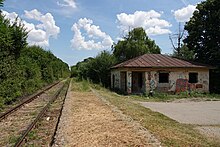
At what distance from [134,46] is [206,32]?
15.5 m

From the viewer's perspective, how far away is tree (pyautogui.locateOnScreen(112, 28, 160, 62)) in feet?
147

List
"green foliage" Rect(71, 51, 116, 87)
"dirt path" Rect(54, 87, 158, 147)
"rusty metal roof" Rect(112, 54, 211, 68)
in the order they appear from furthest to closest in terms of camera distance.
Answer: "green foliage" Rect(71, 51, 116, 87)
"rusty metal roof" Rect(112, 54, 211, 68)
"dirt path" Rect(54, 87, 158, 147)

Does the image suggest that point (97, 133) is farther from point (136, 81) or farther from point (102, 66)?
point (102, 66)

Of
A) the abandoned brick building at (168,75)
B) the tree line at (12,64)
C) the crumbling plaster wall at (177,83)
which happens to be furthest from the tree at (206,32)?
the tree line at (12,64)

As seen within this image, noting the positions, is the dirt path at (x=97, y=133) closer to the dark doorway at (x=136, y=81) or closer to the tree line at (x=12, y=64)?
the tree line at (x=12, y=64)

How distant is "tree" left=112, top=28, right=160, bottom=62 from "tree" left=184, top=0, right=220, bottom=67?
39.0ft

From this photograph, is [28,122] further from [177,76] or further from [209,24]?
[209,24]

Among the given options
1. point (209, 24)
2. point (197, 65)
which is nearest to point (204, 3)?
point (209, 24)

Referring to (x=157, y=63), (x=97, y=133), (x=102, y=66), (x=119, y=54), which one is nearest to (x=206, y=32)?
(x=157, y=63)

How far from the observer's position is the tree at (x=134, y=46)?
44688mm

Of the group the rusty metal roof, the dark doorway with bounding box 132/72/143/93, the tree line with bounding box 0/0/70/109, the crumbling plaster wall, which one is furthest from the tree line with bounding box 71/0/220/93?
the tree line with bounding box 0/0/70/109

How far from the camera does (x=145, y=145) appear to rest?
6781 millimetres

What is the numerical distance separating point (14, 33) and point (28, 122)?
38.6 feet

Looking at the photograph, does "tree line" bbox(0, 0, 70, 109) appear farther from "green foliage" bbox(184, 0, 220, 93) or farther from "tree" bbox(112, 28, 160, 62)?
"tree" bbox(112, 28, 160, 62)
